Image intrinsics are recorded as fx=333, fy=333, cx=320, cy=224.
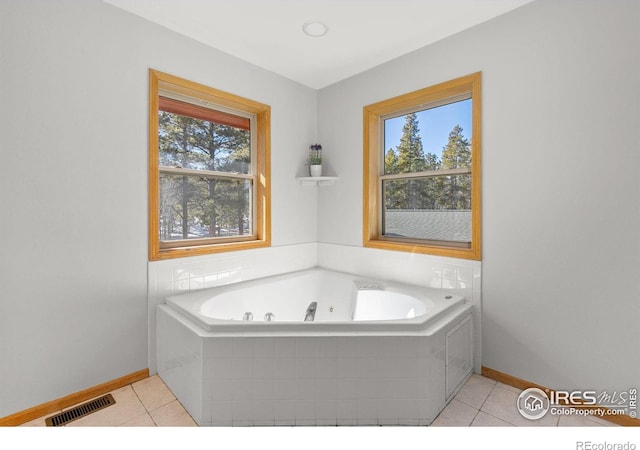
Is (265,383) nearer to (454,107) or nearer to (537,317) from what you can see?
(537,317)

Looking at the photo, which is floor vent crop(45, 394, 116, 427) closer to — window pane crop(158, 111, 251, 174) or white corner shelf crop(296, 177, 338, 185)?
window pane crop(158, 111, 251, 174)

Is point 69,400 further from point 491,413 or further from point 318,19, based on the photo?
point 318,19

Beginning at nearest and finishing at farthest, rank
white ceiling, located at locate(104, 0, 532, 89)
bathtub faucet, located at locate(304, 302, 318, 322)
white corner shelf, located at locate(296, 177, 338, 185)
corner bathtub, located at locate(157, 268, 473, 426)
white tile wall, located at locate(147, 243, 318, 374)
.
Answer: corner bathtub, located at locate(157, 268, 473, 426) → white ceiling, located at locate(104, 0, 532, 89) → white tile wall, located at locate(147, 243, 318, 374) → bathtub faucet, located at locate(304, 302, 318, 322) → white corner shelf, located at locate(296, 177, 338, 185)

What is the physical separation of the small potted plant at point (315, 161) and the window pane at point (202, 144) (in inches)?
22.1

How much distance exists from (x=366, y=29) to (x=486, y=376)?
2.42 m

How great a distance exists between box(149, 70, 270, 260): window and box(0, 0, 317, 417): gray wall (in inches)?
4.2

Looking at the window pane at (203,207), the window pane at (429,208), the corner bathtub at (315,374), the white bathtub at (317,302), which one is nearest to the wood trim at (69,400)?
the white bathtub at (317,302)

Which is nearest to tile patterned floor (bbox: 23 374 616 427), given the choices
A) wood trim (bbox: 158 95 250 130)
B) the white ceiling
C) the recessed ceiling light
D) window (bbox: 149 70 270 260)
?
window (bbox: 149 70 270 260)

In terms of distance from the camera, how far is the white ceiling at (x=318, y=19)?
1997 millimetres

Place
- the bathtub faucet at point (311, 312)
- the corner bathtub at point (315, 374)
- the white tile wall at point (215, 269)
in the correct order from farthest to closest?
the bathtub faucet at point (311, 312) < the white tile wall at point (215, 269) < the corner bathtub at point (315, 374)

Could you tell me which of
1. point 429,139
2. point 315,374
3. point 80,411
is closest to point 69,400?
point 80,411

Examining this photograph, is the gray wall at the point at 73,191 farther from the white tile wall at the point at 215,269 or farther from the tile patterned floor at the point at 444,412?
the tile patterned floor at the point at 444,412

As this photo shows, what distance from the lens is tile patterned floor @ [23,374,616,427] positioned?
170 centimetres
